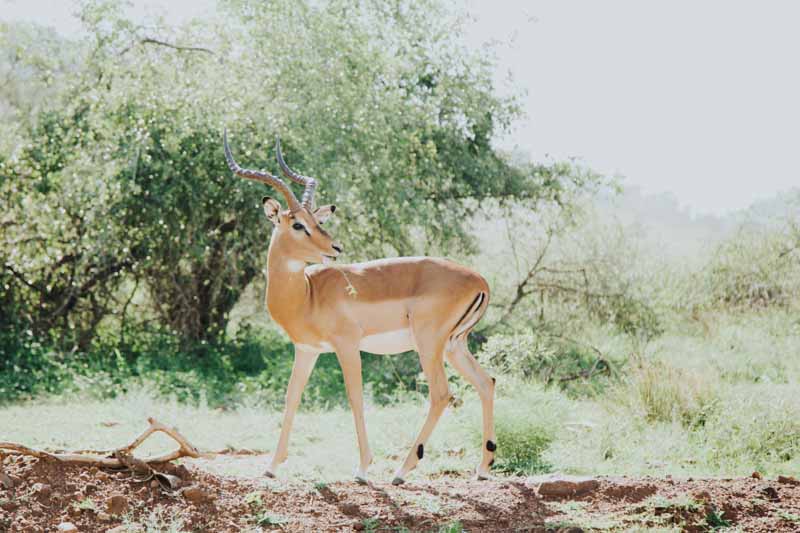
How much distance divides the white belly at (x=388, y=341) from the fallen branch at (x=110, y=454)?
1.28m

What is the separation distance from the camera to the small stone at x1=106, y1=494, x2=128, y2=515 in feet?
14.6

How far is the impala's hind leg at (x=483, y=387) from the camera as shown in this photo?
5.71m

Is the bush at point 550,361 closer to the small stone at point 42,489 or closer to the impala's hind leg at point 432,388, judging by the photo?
the impala's hind leg at point 432,388

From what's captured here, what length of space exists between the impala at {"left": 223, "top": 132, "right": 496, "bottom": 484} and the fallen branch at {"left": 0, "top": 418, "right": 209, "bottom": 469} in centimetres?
82

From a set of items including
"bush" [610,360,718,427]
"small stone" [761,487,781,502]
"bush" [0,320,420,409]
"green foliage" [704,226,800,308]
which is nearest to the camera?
"small stone" [761,487,781,502]

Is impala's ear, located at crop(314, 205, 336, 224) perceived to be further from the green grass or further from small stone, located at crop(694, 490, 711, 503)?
small stone, located at crop(694, 490, 711, 503)

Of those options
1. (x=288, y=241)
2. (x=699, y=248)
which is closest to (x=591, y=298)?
(x=699, y=248)

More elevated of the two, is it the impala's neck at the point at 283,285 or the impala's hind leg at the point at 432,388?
the impala's neck at the point at 283,285

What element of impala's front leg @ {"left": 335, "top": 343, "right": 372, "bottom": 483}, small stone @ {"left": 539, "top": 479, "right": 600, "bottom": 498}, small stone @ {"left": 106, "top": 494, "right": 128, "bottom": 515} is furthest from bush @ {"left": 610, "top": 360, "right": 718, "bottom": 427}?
small stone @ {"left": 106, "top": 494, "right": 128, "bottom": 515}

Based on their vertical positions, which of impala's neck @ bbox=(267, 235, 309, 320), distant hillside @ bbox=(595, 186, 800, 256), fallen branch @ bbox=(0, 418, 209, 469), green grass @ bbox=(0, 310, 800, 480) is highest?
distant hillside @ bbox=(595, 186, 800, 256)

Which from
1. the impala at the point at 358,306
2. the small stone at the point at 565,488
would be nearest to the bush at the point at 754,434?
the small stone at the point at 565,488

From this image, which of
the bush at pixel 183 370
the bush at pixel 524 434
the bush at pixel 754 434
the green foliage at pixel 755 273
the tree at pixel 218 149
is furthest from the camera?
the green foliage at pixel 755 273

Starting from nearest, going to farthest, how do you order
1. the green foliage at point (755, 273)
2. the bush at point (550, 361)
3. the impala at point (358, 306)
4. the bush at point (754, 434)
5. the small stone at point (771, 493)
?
the small stone at point (771, 493) < the impala at point (358, 306) < the bush at point (754, 434) < the bush at point (550, 361) < the green foliage at point (755, 273)

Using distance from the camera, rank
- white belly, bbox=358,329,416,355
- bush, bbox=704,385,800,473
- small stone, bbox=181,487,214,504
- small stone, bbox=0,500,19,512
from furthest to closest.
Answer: bush, bbox=704,385,800,473 < white belly, bbox=358,329,416,355 < small stone, bbox=181,487,214,504 < small stone, bbox=0,500,19,512
